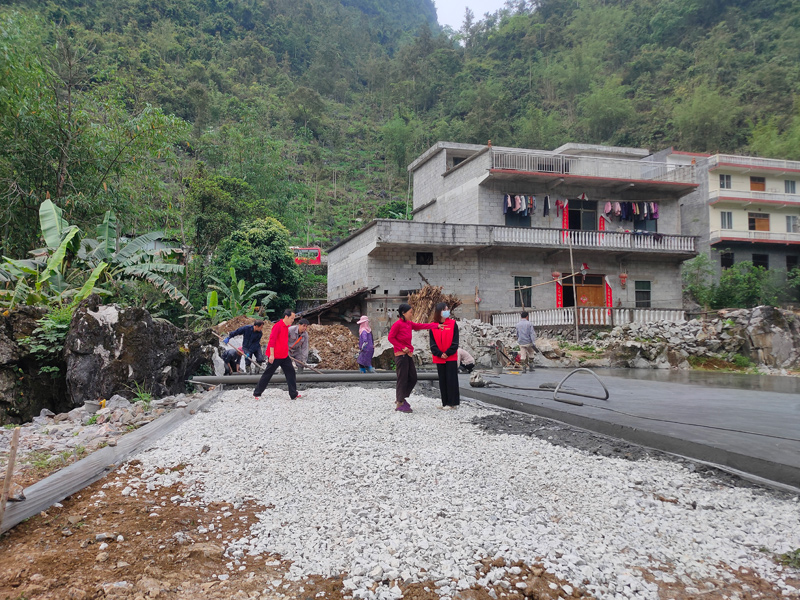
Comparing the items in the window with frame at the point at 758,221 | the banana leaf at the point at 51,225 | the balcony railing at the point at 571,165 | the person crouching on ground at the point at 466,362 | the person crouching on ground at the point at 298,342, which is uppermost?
the balcony railing at the point at 571,165

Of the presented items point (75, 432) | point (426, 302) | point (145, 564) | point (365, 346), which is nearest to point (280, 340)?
point (75, 432)

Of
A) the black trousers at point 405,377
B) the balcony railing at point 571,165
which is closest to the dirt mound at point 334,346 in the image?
the black trousers at point 405,377

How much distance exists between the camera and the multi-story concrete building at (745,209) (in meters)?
32.3

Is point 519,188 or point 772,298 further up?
point 519,188

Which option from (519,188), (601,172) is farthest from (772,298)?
(519,188)

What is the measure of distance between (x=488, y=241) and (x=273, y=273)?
10543 mm

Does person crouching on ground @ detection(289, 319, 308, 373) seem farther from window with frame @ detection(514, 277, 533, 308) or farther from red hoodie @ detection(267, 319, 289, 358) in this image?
window with frame @ detection(514, 277, 533, 308)

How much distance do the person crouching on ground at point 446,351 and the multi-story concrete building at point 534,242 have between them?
1386 centimetres

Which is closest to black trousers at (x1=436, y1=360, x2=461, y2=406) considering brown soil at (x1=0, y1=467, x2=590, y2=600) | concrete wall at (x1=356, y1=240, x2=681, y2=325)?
brown soil at (x1=0, y1=467, x2=590, y2=600)

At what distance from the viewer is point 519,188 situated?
82.1 ft

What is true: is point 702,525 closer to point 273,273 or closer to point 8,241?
point 8,241

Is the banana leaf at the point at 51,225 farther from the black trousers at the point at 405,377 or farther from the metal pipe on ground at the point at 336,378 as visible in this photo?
the black trousers at the point at 405,377

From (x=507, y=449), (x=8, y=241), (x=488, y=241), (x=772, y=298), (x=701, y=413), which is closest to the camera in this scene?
(x=507, y=449)

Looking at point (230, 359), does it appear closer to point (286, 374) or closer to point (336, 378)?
point (336, 378)
